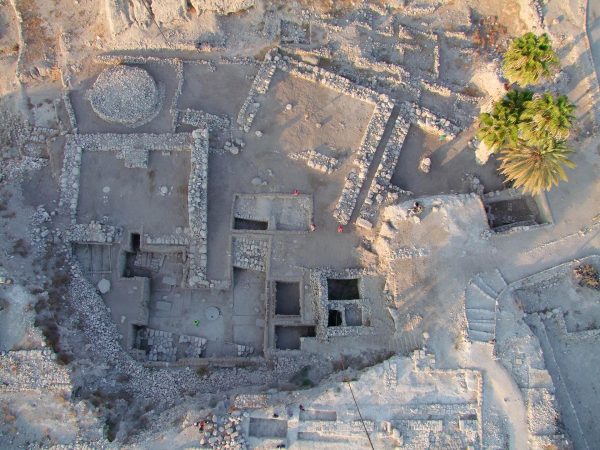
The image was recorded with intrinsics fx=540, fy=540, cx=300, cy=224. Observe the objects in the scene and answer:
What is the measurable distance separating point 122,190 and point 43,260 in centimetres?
593

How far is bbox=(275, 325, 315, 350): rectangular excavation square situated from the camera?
32.6m

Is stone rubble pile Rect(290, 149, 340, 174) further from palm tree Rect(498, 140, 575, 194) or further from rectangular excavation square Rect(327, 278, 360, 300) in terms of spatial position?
palm tree Rect(498, 140, 575, 194)

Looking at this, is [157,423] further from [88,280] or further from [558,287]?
[558,287]

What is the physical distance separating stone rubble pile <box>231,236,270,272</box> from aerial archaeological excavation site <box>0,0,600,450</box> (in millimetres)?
120

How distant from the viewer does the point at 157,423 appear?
2784cm

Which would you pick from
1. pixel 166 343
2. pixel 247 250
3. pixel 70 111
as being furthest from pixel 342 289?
pixel 70 111

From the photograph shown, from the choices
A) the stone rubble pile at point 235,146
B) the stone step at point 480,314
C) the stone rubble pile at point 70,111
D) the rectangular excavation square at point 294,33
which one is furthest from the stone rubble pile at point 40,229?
the stone step at point 480,314

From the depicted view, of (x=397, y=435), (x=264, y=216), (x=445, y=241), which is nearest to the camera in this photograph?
(x=397, y=435)

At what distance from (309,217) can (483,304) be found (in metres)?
11.0

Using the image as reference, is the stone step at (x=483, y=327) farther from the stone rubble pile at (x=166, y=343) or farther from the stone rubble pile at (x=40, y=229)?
the stone rubble pile at (x=40, y=229)

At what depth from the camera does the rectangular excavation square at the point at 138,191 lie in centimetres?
3222

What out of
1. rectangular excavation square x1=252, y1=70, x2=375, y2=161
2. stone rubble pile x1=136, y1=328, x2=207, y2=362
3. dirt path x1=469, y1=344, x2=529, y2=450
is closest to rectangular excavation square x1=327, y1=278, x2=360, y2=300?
dirt path x1=469, y1=344, x2=529, y2=450

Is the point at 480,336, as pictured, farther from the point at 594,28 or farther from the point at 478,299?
the point at 594,28

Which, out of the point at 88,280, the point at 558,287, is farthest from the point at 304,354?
the point at 558,287
